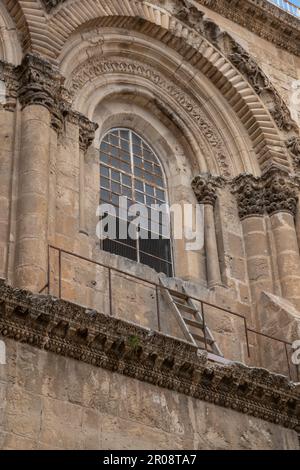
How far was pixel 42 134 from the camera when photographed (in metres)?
15.6

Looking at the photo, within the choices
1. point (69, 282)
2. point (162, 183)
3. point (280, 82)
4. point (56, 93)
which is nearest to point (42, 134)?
point (56, 93)

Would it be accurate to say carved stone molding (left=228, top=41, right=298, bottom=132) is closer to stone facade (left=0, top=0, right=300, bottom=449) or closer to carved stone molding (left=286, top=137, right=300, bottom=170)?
stone facade (left=0, top=0, right=300, bottom=449)

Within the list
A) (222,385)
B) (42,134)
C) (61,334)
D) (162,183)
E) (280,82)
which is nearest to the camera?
(61,334)

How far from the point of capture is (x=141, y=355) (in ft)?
44.9

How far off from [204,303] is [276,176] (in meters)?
3.89

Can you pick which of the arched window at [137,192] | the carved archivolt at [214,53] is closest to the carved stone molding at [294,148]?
the carved archivolt at [214,53]

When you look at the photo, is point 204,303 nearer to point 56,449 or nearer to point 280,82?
point 56,449

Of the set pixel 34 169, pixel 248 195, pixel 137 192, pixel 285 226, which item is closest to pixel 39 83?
pixel 34 169

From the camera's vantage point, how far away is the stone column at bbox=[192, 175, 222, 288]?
17469 millimetres

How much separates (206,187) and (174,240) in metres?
1.31

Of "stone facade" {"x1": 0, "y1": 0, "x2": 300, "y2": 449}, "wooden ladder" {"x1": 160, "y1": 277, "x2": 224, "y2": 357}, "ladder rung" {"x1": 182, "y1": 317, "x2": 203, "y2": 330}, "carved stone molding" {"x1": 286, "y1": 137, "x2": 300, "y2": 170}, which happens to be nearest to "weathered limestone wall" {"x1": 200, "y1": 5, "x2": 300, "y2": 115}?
"stone facade" {"x1": 0, "y1": 0, "x2": 300, "y2": 449}

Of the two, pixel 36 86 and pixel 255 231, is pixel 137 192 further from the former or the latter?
pixel 36 86

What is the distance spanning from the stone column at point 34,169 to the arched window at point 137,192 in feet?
6.32

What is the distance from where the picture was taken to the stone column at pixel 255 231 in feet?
58.2
